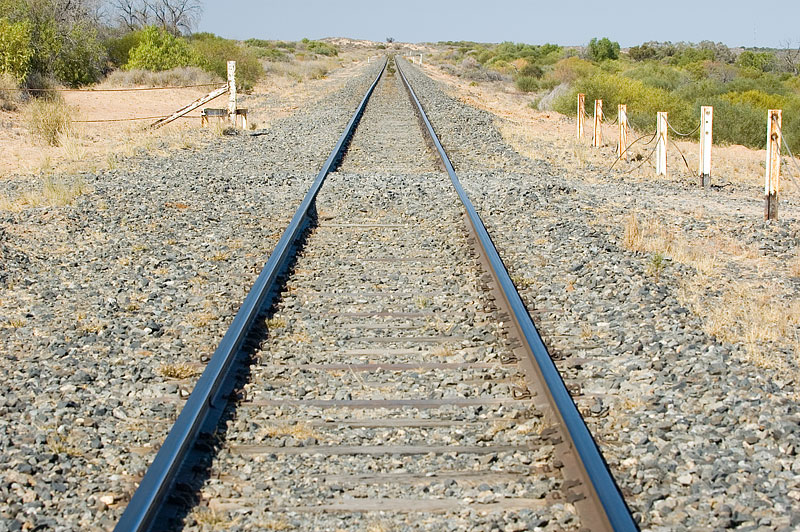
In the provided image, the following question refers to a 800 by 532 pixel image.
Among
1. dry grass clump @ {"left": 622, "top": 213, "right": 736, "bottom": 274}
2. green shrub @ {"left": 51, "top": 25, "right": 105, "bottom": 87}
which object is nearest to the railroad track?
dry grass clump @ {"left": 622, "top": 213, "right": 736, "bottom": 274}

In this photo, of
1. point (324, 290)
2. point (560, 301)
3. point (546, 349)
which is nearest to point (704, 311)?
point (560, 301)

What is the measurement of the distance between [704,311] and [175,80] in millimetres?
33272

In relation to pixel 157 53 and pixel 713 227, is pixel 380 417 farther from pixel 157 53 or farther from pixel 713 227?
pixel 157 53

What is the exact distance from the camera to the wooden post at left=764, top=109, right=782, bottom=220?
11.1 metres

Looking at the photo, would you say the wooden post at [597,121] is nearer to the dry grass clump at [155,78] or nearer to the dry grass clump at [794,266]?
the dry grass clump at [794,266]


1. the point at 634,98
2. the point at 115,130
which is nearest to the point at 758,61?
the point at 634,98

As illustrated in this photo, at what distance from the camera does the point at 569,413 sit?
189 inches

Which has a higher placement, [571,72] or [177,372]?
[571,72]

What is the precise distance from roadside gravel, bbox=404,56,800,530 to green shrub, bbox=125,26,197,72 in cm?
3181

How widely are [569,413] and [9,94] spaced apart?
25.0 meters

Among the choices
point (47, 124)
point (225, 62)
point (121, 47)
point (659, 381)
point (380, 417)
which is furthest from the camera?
point (225, 62)

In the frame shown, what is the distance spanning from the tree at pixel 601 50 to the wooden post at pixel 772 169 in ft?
217

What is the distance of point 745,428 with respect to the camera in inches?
194

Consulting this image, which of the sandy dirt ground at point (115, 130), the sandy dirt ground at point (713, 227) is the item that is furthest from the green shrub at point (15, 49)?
the sandy dirt ground at point (713, 227)
